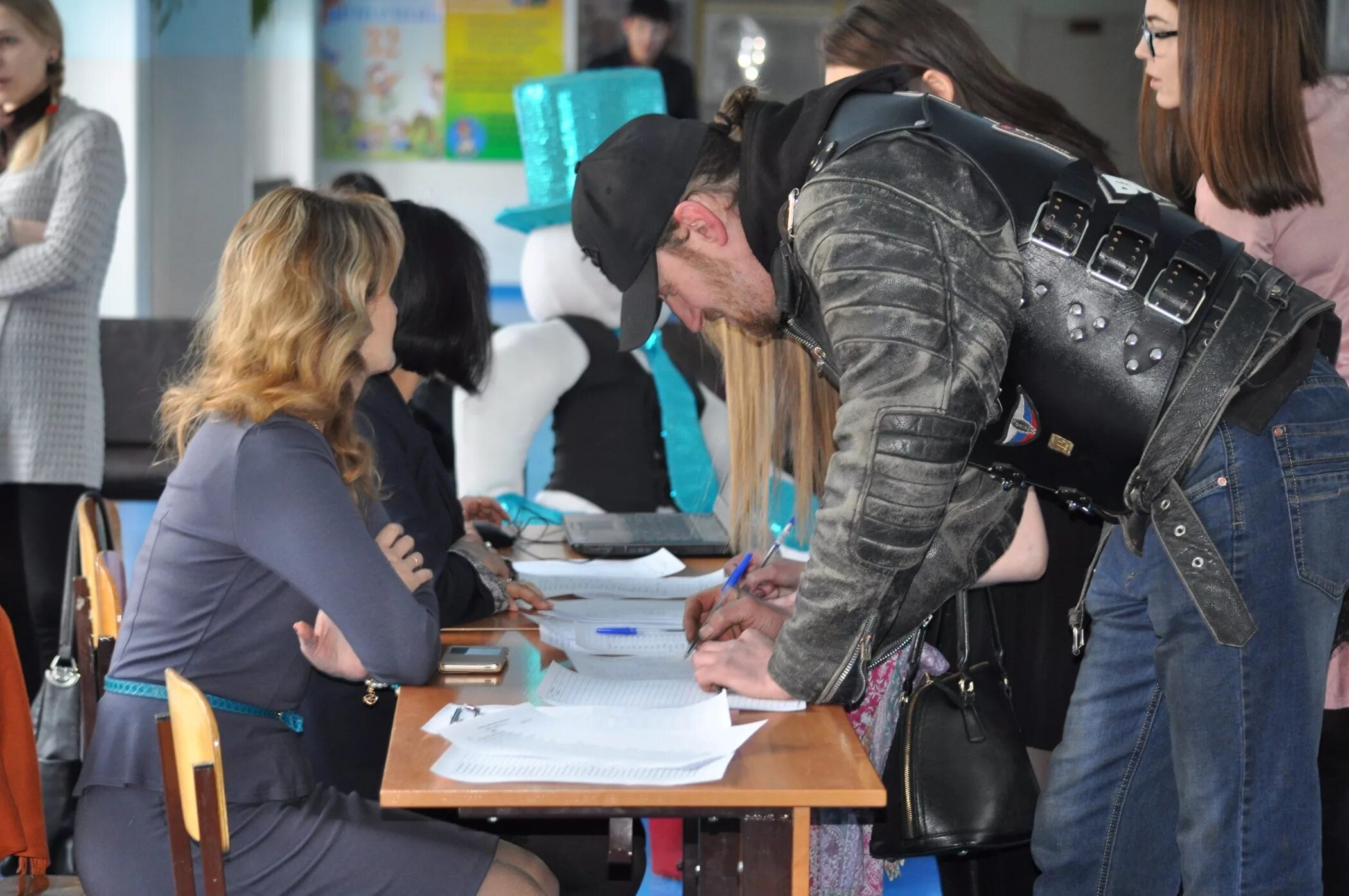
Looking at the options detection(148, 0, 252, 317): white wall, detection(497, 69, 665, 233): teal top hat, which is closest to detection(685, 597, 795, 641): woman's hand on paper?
detection(497, 69, 665, 233): teal top hat

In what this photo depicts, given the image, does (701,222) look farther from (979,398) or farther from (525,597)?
(525,597)

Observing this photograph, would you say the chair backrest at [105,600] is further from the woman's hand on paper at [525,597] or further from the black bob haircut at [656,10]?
the black bob haircut at [656,10]

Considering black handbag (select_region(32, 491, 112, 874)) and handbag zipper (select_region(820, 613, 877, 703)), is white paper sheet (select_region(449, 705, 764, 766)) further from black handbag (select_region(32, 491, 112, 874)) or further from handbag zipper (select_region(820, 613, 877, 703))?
black handbag (select_region(32, 491, 112, 874))

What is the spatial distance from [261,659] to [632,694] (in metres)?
0.46

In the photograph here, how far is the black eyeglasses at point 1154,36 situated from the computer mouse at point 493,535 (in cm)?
125

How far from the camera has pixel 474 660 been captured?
157 cm

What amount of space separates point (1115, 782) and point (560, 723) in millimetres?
740

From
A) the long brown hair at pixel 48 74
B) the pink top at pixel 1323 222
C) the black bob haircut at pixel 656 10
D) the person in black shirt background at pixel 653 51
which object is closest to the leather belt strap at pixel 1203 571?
the pink top at pixel 1323 222

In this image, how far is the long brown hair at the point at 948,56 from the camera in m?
2.16

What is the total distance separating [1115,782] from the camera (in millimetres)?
1663

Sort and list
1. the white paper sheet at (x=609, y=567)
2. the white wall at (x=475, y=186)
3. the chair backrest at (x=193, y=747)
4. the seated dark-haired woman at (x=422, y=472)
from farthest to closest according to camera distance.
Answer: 1. the white wall at (x=475, y=186)
2. the white paper sheet at (x=609, y=567)
3. the seated dark-haired woman at (x=422, y=472)
4. the chair backrest at (x=193, y=747)

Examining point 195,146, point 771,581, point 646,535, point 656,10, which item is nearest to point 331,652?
point 771,581

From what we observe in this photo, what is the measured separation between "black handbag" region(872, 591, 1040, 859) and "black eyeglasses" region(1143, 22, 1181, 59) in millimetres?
806

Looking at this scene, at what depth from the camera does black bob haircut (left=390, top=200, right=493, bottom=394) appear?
225 cm
